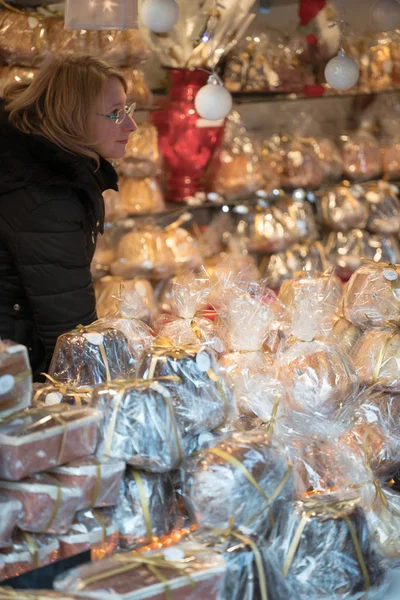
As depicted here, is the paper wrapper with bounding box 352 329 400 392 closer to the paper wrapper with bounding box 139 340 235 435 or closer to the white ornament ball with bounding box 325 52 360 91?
the paper wrapper with bounding box 139 340 235 435

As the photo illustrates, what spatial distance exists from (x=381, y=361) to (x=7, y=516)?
3.19 feet

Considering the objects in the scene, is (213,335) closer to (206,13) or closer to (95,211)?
(95,211)

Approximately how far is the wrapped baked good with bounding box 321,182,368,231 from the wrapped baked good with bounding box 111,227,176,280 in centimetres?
134

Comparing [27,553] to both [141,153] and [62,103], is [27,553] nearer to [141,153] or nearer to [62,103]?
[62,103]

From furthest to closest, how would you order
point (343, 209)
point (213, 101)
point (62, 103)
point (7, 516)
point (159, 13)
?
1. point (343, 209)
2. point (213, 101)
3. point (159, 13)
4. point (62, 103)
5. point (7, 516)

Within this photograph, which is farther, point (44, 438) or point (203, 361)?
point (203, 361)

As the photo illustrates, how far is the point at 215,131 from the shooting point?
14.1 feet

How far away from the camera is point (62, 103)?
96.8 inches

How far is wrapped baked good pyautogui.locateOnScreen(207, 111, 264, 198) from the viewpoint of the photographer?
4535mm

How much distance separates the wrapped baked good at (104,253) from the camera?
3.99 m

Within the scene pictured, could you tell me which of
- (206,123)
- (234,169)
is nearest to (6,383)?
(206,123)

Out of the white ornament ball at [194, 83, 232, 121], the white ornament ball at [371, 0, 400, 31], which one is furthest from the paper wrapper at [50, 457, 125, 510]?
the white ornament ball at [371, 0, 400, 31]

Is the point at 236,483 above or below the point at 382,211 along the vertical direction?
above

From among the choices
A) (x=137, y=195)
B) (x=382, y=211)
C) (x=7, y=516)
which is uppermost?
(x=7, y=516)
